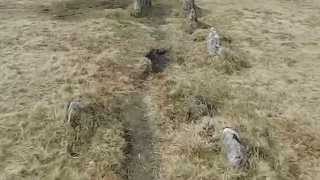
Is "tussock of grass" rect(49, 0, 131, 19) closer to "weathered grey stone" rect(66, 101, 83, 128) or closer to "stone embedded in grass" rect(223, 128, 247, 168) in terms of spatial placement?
"weathered grey stone" rect(66, 101, 83, 128)

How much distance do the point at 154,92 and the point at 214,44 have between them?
5714 millimetres

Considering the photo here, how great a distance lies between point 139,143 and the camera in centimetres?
1908

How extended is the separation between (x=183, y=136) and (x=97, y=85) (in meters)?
5.40

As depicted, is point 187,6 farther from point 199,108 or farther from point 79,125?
point 79,125

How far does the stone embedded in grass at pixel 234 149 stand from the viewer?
17.2 metres

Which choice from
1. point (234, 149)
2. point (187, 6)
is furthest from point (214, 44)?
point (234, 149)

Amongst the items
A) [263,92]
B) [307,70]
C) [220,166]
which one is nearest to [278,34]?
[307,70]

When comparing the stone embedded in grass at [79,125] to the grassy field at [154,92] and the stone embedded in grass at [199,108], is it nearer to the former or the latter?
the grassy field at [154,92]

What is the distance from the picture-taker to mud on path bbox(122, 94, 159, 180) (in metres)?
17.5

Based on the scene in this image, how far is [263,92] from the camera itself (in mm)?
22953

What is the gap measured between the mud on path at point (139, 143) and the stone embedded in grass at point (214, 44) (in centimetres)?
590

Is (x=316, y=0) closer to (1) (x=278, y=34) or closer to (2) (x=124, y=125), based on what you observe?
(1) (x=278, y=34)

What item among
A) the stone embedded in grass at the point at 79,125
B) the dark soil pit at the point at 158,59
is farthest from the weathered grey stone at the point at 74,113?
the dark soil pit at the point at 158,59

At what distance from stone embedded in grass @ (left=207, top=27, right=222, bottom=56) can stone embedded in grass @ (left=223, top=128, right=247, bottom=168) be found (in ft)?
27.8
